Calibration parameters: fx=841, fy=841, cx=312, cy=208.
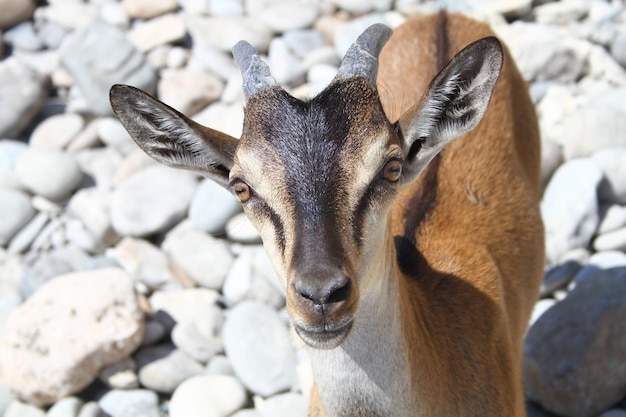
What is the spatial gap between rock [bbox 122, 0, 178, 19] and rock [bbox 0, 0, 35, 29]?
1.33m

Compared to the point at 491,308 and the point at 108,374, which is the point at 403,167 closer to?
the point at 491,308

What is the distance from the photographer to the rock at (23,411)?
243 inches

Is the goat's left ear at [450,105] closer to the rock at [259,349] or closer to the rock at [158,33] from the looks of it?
the rock at [259,349]

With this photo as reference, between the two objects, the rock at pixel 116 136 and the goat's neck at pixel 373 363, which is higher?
the goat's neck at pixel 373 363

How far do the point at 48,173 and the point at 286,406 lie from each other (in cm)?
368

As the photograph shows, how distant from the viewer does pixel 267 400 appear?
19.6 feet

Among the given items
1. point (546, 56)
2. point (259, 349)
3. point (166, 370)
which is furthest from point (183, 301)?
point (546, 56)

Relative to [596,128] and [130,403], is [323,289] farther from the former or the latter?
[596,128]

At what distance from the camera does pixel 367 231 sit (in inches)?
132

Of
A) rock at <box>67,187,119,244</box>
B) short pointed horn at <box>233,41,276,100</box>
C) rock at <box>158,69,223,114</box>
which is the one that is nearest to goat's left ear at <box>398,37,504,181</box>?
short pointed horn at <box>233,41,276,100</box>

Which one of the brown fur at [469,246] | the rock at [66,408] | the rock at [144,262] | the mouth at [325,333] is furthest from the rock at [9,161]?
the mouth at [325,333]

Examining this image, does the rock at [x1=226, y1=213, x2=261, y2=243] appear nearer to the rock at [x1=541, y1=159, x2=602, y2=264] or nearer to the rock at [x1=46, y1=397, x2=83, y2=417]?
the rock at [x1=46, y1=397, x2=83, y2=417]

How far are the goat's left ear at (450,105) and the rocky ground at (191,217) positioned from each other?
5.50 feet

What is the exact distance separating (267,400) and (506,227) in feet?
6.94
